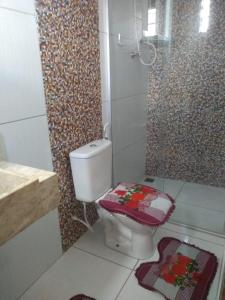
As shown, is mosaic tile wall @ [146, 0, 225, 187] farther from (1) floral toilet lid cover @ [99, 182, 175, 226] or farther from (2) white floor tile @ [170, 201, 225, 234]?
(1) floral toilet lid cover @ [99, 182, 175, 226]

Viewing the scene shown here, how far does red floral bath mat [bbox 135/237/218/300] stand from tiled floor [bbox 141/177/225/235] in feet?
1.01

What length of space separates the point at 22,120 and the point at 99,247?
3.63ft

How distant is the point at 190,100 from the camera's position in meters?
2.29

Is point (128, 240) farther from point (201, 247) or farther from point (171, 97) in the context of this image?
point (171, 97)

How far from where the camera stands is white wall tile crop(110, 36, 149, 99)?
1908 millimetres

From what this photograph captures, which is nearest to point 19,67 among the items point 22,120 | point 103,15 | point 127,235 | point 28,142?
point 22,120

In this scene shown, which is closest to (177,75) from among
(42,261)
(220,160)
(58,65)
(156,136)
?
(156,136)

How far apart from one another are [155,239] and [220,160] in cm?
107

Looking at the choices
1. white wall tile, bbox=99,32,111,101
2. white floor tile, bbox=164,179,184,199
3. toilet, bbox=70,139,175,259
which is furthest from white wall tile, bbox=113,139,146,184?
white wall tile, bbox=99,32,111,101

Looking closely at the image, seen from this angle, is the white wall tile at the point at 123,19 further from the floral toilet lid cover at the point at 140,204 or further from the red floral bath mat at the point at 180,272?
the red floral bath mat at the point at 180,272

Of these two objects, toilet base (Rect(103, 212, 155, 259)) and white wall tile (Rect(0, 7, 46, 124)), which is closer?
Answer: white wall tile (Rect(0, 7, 46, 124))

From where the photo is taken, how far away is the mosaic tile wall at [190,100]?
211 centimetres

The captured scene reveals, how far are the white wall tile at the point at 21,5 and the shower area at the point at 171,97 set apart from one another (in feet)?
2.24

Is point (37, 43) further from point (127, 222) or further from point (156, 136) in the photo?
point (156, 136)
